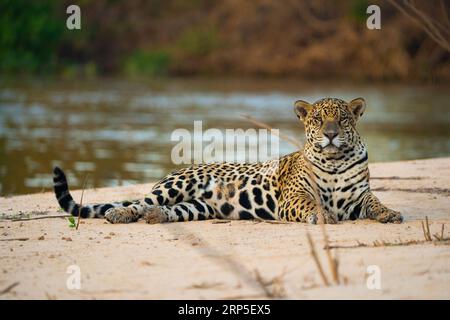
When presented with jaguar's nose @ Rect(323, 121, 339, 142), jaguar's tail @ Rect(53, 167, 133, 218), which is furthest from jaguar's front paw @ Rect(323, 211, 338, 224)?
jaguar's tail @ Rect(53, 167, 133, 218)

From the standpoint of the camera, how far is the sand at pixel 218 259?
4.97m

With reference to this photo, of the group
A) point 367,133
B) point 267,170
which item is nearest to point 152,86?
point 367,133

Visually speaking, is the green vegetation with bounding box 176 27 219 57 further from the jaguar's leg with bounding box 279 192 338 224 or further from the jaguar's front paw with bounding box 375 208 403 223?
the jaguar's front paw with bounding box 375 208 403 223

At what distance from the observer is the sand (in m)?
4.97

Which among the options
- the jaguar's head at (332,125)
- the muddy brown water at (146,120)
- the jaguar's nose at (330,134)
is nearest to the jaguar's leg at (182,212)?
the jaguar's head at (332,125)

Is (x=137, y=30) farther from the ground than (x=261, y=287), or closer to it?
farther from the ground

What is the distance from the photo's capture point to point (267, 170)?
25.7 feet

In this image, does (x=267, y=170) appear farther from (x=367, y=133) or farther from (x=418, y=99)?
(x=418, y=99)

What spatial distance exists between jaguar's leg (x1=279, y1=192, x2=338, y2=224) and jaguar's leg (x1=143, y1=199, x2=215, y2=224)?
2.10ft

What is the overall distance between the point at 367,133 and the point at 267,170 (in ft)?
36.4

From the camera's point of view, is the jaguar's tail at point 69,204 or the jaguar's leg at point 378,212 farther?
the jaguar's tail at point 69,204

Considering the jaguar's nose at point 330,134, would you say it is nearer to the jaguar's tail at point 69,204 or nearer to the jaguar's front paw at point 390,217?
the jaguar's front paw at point 390,217
